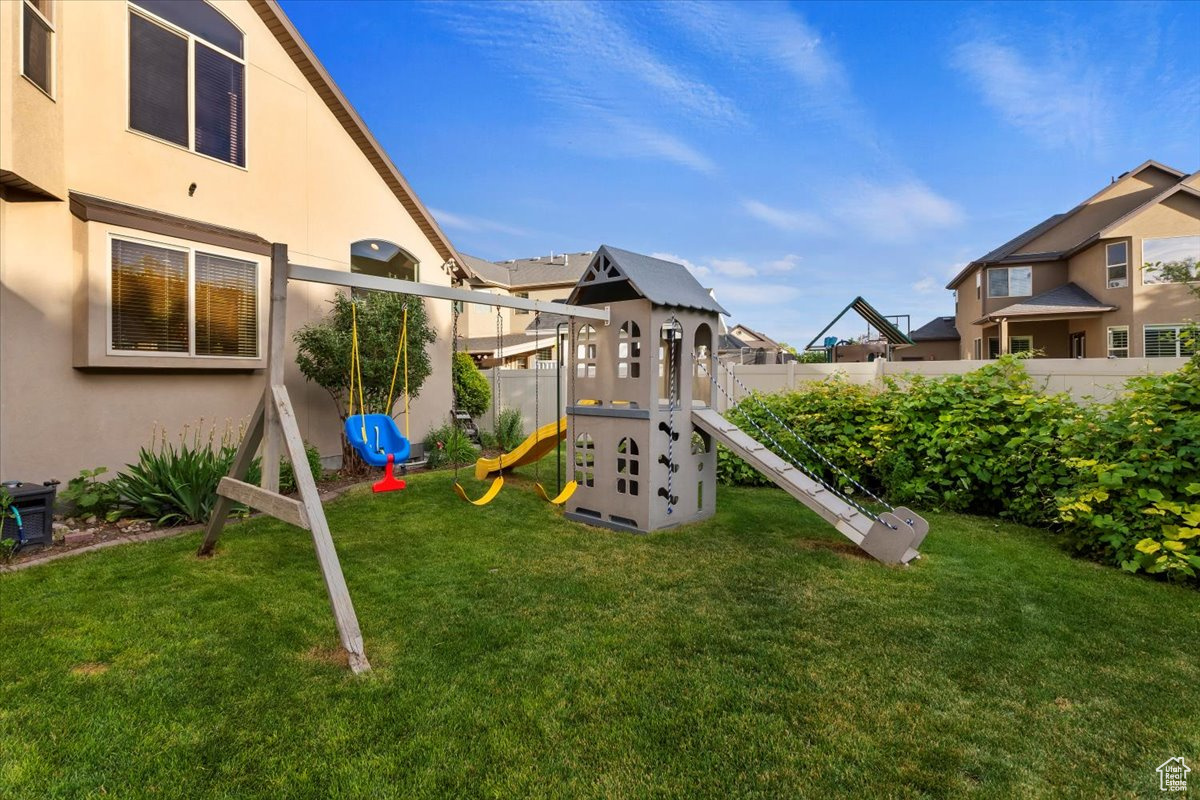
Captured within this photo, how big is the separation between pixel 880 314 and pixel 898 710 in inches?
843

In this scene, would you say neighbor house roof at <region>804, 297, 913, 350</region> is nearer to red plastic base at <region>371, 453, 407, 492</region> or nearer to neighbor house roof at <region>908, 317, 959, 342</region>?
neighbor house roof at <region>908, 317, 959, 342</region>

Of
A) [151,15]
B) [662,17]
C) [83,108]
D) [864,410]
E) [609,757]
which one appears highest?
[662,17]

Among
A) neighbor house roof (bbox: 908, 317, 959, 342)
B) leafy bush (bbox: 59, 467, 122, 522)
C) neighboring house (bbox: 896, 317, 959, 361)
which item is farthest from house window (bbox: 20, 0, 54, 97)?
neighbor house roof (bbox: 908, 317, 959, 342)

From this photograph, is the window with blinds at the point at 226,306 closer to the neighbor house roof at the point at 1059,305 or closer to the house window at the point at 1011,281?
the neighbor house roof at the point at 1059,305

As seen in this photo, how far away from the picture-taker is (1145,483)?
4832 millimetres

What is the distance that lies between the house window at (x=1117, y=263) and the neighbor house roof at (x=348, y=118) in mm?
19998

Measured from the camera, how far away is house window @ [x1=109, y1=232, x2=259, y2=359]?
652 cm

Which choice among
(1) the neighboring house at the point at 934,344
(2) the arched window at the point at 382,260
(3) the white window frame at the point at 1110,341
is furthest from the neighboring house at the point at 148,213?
(1) the neighboring house at the point at 934,344

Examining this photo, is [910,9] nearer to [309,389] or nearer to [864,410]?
[864,410]

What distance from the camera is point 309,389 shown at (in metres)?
9.02

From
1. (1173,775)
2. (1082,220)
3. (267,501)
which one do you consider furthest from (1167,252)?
(267,501)

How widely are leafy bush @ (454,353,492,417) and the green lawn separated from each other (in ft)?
28.9

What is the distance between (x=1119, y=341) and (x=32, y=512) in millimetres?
24925

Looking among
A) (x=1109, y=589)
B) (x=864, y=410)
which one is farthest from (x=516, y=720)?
(x=864, y=410)
